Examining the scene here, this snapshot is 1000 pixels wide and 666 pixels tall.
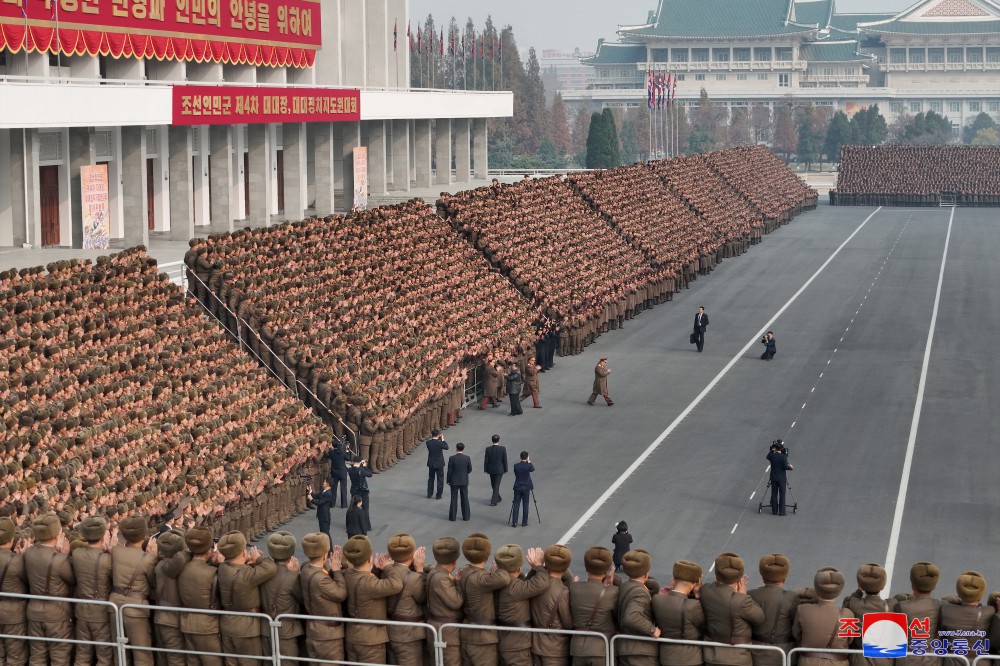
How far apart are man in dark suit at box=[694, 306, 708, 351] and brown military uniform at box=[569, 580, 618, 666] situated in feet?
98.3

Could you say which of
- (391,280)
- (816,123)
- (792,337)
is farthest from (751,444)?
(816,123)

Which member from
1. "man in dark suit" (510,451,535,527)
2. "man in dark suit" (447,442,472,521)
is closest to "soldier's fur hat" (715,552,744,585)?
"man in dark suit" (510,451,535,527)

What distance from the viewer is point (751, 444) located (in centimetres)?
Result: 3231

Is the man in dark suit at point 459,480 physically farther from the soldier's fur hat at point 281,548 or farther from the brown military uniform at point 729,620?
the brown military uniform at point 729,620

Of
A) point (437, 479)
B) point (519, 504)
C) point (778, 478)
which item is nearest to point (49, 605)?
point (519, 504)

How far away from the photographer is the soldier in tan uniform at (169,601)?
48.0 ft

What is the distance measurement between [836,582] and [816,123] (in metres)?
168

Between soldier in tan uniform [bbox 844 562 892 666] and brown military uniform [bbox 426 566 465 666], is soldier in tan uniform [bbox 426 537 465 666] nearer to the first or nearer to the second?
brown military uniform [bbox 426 566 465 666]

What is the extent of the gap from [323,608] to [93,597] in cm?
241

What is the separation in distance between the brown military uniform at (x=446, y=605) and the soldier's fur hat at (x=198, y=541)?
2185mm

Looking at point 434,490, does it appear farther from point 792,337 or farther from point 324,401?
point 792,337

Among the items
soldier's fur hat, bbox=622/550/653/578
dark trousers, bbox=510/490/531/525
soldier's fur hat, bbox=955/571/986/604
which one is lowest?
dark trousers, bbox=510/490/531/525

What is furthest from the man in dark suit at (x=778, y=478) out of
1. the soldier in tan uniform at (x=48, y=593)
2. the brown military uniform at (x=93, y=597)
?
the soldier in tan uniform at (x=48, y=593)

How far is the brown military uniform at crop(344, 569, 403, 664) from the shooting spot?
14.2m
